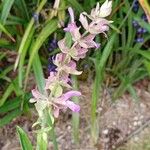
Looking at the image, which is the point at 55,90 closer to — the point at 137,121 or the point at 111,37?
the point at 111,37

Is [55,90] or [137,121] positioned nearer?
[55,90]

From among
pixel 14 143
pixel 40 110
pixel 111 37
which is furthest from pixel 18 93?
pixel 40 110

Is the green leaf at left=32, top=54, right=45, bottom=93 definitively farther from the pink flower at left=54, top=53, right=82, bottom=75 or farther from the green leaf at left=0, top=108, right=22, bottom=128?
the pink flower at left=54, top=53, right=82, bottom=75

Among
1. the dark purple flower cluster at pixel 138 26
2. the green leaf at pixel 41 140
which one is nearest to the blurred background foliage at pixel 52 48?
the dark purple flower cluster at pixel 138 26

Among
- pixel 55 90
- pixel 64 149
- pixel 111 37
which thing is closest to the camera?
pixel 55 90

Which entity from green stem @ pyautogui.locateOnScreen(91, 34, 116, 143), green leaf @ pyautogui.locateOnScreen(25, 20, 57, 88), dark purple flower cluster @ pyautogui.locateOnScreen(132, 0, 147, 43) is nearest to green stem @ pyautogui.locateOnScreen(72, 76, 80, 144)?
green stem @ pyautogui.locateOnScreen(91, 34, 116, 143)

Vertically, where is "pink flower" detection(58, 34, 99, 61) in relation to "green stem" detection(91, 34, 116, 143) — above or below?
above

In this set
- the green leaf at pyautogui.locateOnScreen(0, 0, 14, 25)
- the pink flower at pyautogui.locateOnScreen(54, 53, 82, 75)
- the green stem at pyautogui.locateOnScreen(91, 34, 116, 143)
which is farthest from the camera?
the green stem at pyautogui.locateOnScreen(91, 34, 116, 143)
